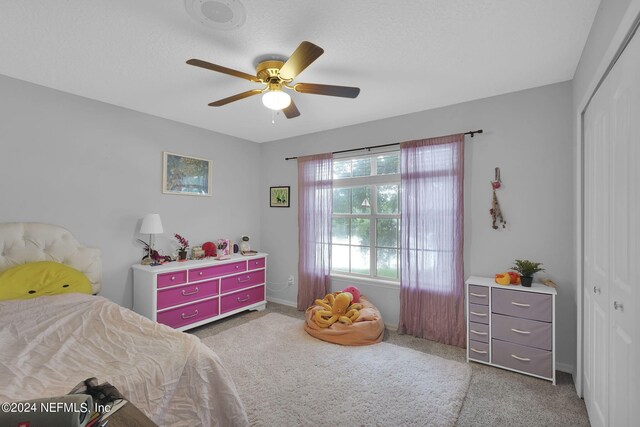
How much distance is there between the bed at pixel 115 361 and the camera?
1351 millimetres

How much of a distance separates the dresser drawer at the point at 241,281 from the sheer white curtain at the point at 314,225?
0.58 metres

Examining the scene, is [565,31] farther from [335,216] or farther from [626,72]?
[335,216]

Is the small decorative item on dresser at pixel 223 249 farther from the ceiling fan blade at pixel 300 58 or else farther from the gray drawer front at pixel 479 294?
the gray drawer front at pixel 479 294

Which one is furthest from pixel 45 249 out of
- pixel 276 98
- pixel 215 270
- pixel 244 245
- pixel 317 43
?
pixel 317 43

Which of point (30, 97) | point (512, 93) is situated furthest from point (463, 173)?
point (30, 97)

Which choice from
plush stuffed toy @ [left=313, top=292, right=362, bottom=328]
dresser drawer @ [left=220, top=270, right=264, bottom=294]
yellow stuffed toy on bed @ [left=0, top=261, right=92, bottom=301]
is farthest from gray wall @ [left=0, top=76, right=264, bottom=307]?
plush stuffed toy @ [left=313, top=292, right=362, bottom=328]

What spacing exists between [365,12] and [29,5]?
1901mm

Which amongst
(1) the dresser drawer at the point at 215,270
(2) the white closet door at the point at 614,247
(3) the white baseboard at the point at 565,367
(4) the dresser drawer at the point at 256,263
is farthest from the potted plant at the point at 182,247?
(3) the white baseboard at the point at 565,367

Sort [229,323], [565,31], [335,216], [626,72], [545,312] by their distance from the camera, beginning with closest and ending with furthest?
[626,72], [565,31], [545,312], [229,323], [335,216]

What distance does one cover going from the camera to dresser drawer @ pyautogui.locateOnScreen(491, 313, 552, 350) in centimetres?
237

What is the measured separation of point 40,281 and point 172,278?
1.05 m

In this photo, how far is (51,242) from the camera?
2684mm

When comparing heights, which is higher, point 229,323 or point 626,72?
point 626,72

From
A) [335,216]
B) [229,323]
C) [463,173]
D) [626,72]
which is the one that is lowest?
[229,323]
